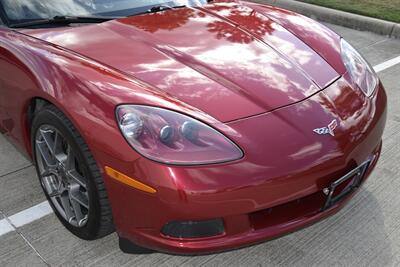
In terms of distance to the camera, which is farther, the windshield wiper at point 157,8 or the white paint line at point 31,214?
the windshield wiper at point 157,8

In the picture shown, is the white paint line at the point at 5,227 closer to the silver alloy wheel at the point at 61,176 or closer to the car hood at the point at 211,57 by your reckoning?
the silver alloy wheel at the point at 61,176

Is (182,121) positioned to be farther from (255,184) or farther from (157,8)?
(157,8)

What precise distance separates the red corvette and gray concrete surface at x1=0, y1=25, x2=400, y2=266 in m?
0.13

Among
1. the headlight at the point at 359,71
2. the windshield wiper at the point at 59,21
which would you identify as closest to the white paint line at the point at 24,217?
the windshield wiper at the point at 59,21

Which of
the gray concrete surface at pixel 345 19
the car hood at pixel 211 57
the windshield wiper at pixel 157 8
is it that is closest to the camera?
the car hood at pixel 211 57

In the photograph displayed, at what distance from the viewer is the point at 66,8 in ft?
8.84

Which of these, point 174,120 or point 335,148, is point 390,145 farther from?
point 174,120

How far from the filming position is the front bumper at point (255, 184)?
70.9 inches

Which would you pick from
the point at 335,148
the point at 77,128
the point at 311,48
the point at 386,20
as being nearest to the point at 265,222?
the point at 335,148

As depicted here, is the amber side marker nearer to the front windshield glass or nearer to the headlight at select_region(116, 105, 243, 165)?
the headlight at select_region(116, 105, 243, 165)

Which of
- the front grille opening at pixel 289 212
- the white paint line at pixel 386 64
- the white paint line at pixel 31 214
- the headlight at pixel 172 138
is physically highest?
the headlight at pixel 172 138

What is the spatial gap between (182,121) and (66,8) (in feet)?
4.06

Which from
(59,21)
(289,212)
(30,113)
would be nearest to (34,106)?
(30,113)

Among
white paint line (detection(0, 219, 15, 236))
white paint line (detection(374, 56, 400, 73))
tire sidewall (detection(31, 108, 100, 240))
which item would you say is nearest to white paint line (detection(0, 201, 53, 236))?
white paint line (detection(0, 219, 15, 236))
